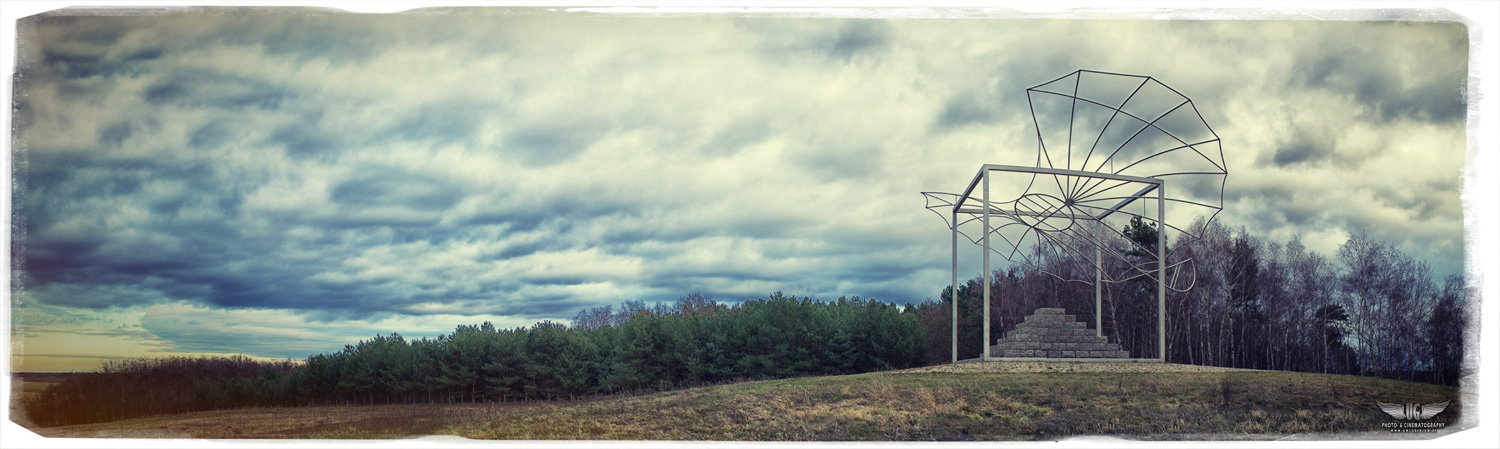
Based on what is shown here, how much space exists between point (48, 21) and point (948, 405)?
1942 cm

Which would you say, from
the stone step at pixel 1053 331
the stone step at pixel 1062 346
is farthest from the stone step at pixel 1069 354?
the stone step at pixel 1053 331

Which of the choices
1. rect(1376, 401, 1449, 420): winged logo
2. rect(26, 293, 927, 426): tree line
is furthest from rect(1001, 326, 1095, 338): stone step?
rect(26, 293, 927, 426): tree line

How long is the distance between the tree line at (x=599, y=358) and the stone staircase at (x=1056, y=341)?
18800mm

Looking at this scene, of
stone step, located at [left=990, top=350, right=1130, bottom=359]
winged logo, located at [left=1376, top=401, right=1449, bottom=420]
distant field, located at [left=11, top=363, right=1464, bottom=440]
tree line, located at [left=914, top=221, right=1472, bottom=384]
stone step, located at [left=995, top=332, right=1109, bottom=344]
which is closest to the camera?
winged logo, located at [left=1376, top=401, right=1449, bottom=420]

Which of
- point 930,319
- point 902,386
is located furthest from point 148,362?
point 930,319

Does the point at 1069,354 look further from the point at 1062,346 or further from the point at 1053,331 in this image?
the point at 1053,331

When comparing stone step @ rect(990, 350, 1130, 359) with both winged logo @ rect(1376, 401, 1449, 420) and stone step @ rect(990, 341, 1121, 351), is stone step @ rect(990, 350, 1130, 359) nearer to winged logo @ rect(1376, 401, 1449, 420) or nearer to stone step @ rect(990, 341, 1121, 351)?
stone step @ rect(990, 341, 1121, 351)

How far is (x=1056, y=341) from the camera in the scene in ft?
94.0

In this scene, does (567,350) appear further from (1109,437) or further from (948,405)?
(1109,437)

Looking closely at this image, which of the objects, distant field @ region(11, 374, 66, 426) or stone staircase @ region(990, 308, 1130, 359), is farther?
stone staircase @ region(990, 308, 1130, 359)

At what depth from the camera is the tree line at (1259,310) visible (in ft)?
127

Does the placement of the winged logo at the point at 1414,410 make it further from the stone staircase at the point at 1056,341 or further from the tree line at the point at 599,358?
the tree line at the point at 599,358

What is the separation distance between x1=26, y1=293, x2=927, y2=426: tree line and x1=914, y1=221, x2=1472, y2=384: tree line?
21.9ft

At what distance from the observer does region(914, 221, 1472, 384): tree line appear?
3884 cm
